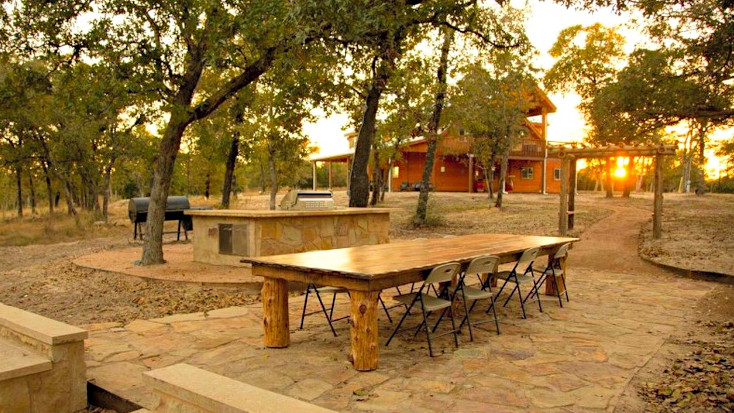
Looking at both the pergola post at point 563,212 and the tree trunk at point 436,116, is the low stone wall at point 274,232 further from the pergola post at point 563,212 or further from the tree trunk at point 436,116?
the tree trunk at point 436,116

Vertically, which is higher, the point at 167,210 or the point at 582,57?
the point at 582,57

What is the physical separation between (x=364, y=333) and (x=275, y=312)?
964 mm

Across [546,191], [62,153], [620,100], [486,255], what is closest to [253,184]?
[546,191]

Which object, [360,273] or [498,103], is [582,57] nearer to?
[498,103]

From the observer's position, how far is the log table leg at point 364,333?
12.9ft

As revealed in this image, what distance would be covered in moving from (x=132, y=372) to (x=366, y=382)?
5.84 feet

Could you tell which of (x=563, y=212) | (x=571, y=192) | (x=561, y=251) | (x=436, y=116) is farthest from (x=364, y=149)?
(x=571, y=192)

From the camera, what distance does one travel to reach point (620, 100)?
12.8 meters

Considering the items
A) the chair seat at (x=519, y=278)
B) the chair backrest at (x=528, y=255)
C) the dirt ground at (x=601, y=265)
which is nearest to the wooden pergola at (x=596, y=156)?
the dirt ground at (x=601, y=265)

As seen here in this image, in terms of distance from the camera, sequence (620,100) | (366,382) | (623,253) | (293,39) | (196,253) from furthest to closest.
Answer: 1. (620,100)
2. (623,253)
3. (196,253)
4. (293,39)
5. (366,382)

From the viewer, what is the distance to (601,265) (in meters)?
10.4

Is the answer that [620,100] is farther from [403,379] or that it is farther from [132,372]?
[132,372]

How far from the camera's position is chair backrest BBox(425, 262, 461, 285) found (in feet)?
14.1

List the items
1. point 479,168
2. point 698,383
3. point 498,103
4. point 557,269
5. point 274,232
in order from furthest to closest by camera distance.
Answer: point 479,168 → point 498,103 → point 274,232 → point 557,269 → point 698,383
